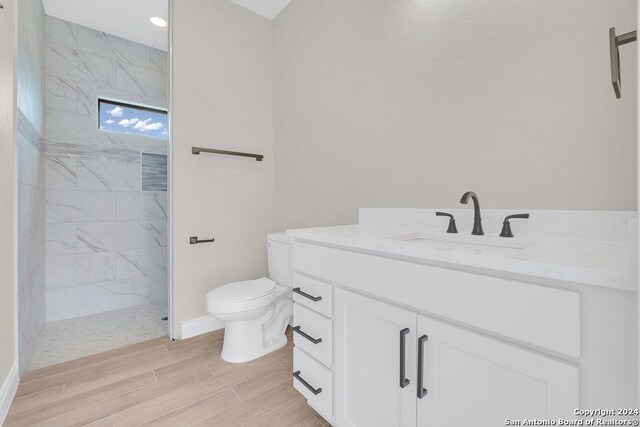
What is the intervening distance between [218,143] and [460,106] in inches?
68.7

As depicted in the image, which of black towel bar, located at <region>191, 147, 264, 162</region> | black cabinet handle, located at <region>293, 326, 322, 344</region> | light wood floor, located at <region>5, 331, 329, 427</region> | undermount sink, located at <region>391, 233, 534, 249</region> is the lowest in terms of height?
light wood floor, located at <region>5, 331, 329, 427</region>

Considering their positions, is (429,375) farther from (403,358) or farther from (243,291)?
(243,291)

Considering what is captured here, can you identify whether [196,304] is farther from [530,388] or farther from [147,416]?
[530,388]

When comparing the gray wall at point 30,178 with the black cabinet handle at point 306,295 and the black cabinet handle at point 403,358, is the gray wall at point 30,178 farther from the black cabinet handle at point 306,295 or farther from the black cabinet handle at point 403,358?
the black cabinet handle at point 403,358

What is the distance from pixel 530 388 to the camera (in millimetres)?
640

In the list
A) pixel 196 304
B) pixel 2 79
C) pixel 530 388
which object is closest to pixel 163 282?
pixel 196 304

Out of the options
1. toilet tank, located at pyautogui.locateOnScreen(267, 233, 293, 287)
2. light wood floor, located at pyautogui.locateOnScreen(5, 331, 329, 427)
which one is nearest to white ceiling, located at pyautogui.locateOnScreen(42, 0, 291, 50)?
toilet tank, located at pyautogui.locateOnScreen(267, 233, 293, 287)

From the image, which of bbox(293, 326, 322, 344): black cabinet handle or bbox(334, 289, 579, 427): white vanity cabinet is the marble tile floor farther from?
bbox(334, 289, 579, 427): white vanity cabinet

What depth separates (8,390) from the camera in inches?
54.2

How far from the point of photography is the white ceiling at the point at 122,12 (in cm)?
232

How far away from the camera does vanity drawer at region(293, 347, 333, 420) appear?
1.15 m

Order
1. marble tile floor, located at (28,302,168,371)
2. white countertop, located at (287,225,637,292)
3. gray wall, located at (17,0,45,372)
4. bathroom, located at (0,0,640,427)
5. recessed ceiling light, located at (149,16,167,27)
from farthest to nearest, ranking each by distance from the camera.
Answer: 1. recessed ceiling light, located at (149,16,167,27)
2. marble tile floor, located at (28,302,168,371)
3. gray wall, located at (17,0,45,372)
4. bathroom, located at (0,0,640,427)
5. white countertop, located at (287,225,637,292)

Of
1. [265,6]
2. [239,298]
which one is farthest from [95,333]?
[265,6]

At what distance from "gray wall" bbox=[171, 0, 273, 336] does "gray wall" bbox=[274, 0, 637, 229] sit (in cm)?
44
